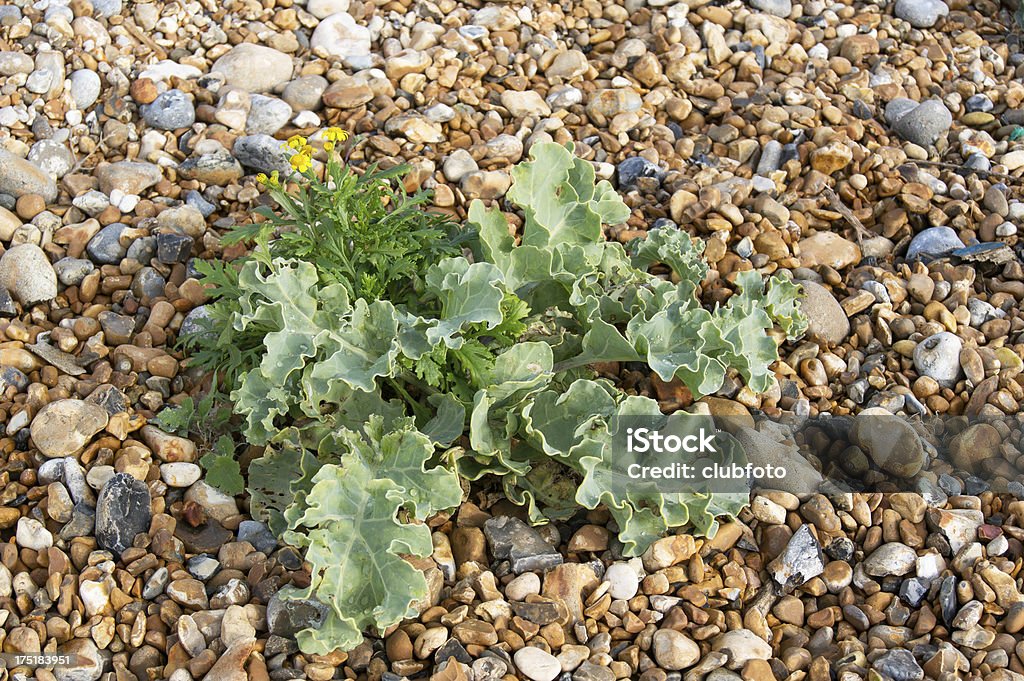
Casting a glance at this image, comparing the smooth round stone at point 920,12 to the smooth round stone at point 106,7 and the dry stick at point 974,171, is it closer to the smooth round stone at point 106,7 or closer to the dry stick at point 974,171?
the dry stick at point 974,171

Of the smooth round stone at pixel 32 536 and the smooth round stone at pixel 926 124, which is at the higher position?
the smooth round stone at pixel 926 124

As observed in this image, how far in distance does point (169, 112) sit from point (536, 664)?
2.79m

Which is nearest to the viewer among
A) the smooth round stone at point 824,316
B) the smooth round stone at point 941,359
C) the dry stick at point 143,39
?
the smooth round stone at point 941,359

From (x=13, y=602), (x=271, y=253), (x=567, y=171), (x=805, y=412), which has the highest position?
(x=567, y=171)

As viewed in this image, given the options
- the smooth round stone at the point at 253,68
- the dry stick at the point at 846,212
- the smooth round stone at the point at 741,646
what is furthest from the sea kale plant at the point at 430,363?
the smooth round stone at the point at 253,68

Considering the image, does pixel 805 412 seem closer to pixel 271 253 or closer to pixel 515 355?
pixel 515 355

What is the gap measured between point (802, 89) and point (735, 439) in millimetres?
2114

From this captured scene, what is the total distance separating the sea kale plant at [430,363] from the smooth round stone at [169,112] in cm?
→ 129

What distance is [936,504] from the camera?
121 inches

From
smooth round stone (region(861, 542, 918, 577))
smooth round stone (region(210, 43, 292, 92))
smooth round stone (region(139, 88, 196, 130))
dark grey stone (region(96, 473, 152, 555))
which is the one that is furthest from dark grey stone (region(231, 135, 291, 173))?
smooth round stone (region(861, 542, 918, 577))

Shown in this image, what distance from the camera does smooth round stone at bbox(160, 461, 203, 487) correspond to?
3064mm

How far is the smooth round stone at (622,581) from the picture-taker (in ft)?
9.33

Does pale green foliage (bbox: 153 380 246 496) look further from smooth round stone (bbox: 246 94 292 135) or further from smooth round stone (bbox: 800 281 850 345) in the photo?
smooth round stone (bbox: 800 281 850 345)

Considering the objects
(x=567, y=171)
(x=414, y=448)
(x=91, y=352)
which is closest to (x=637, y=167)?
(x=567, y=171)
